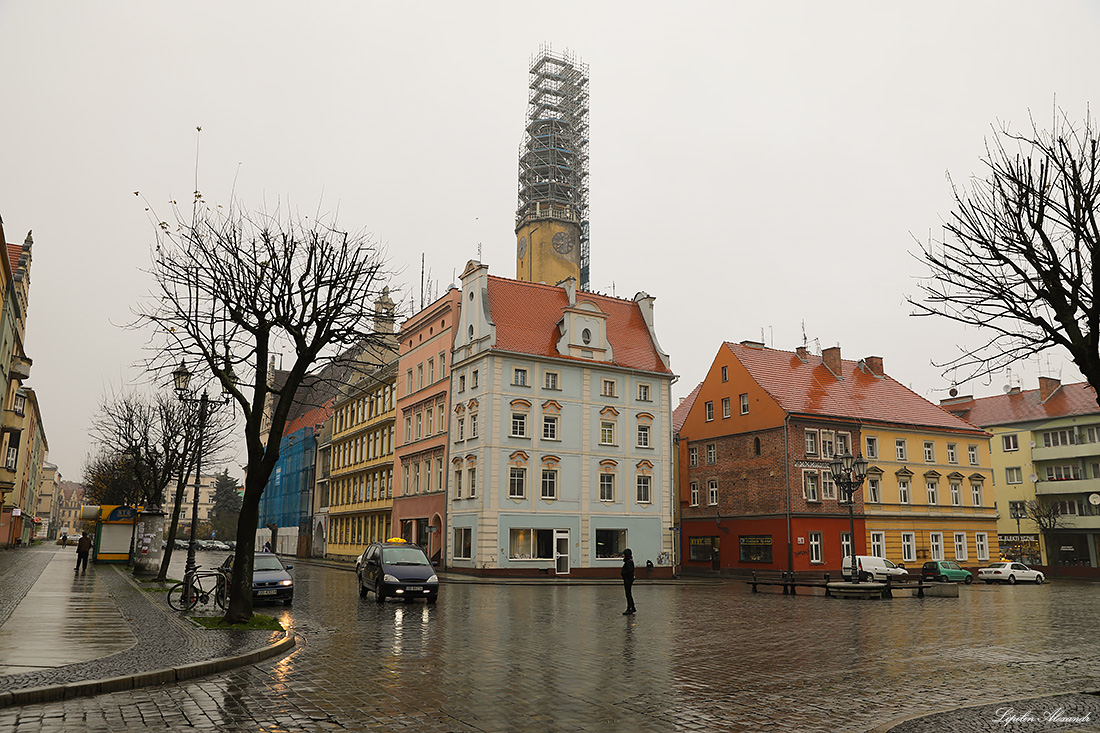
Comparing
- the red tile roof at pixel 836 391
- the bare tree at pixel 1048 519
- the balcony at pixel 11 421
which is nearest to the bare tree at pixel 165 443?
the balcony at pixel 11 421

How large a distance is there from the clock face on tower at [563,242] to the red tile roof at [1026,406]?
129ft

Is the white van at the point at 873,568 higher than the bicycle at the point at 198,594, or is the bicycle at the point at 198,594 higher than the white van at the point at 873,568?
the bicycle at the point at 198,594

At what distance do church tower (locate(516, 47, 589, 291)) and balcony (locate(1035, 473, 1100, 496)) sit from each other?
141 ft

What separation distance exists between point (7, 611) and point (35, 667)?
8.90 meters

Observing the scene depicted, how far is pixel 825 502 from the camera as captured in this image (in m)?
51.0

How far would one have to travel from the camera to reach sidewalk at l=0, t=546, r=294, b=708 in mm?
10188

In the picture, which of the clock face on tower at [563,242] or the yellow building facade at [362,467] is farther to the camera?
the clock face on tower at [563,242]

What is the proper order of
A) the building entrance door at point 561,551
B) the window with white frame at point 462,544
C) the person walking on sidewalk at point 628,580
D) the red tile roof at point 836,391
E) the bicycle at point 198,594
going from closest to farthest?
the bicycle at point 198,594 < the person walking on sidewalk at point 628,580 < the building entrance door at point 561,551 < the window with white frame at point 462,544 < the red tile roof at point 836,391

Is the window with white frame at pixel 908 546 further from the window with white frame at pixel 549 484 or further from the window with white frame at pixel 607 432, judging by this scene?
the window with white frame at pixel 549 484

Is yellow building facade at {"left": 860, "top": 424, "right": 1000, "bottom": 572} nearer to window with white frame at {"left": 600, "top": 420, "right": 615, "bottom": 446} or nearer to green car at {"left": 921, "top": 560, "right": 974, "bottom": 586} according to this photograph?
green car at {"left": 921, "top": 560, "right": 974, "bottom": 586}

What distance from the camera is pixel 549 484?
47.6 m

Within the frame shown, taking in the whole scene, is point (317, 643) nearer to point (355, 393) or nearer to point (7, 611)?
point (7, 611)

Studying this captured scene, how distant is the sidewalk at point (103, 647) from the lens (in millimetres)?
10188

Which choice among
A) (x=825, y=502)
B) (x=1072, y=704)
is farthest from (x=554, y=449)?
(x=1072, y=704)
